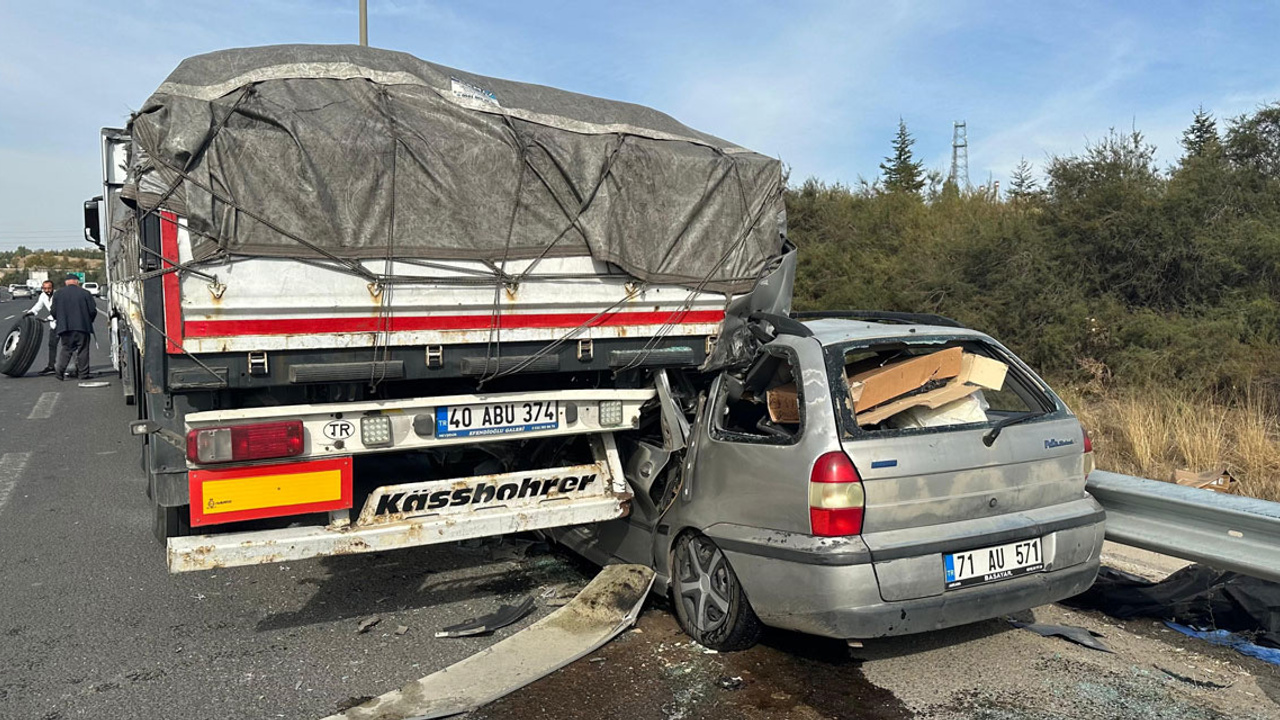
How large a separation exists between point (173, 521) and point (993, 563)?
12.0ft

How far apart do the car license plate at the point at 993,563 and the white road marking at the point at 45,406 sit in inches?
445

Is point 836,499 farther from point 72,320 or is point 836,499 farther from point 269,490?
point 72,320

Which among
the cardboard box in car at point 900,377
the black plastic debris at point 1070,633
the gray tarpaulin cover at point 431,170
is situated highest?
the gray tarpaulin cover at point 431,170

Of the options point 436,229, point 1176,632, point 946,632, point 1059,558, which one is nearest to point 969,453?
point 1059,558

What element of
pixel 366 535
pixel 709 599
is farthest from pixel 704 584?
pixel 366 535

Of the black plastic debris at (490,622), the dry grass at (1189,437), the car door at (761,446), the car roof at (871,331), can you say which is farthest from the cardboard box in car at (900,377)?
the dry grass at (1189,437)

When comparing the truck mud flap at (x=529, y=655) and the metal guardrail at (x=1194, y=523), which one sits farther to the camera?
the metal guardrail at (x=1194, y=523)

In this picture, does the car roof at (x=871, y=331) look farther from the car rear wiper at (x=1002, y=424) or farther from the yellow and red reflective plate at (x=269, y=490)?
the yellow and red reflective plate at (x=269, y=490)

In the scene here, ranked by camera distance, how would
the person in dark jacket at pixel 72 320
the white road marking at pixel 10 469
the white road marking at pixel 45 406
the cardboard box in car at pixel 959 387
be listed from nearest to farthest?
the cardboard box in car at pixel 959 387, the white road marking at pixel 10 469, the white road marking at pixel 45 406, the person in dark jacket at pixel 72 320

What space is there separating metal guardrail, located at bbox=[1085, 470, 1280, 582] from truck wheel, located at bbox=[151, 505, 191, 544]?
4396mm

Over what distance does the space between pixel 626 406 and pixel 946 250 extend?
9894 mm

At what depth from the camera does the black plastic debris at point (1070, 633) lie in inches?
167

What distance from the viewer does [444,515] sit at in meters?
A: 4.60

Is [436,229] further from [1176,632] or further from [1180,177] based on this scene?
[1180,177]
